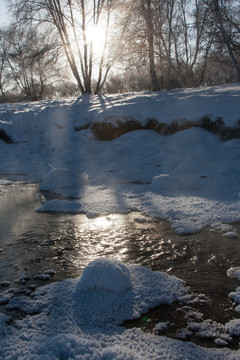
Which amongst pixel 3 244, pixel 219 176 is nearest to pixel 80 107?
pixel 219 176

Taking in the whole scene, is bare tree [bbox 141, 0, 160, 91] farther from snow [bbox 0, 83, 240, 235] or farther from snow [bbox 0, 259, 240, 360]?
snow [bbox 0, 259, 240, 360]

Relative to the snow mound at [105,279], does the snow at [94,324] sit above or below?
below

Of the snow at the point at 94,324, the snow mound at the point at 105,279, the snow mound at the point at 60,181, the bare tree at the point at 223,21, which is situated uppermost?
the bare tree at the point at 223,21

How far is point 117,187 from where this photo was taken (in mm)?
4703

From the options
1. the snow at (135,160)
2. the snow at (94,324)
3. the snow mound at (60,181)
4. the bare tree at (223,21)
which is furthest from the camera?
the bare tree at (223,21)

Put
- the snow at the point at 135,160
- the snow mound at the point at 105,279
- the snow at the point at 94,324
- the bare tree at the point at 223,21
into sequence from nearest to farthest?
the snow at the point at 94,324
the snow mound at the point at 105,279
the snow at the point at 135,160
the bare tree at the point at 223,21

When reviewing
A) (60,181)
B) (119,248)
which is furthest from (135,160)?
(119,248)

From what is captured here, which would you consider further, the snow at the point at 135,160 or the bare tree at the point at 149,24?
the bare tree at the point at 149,24

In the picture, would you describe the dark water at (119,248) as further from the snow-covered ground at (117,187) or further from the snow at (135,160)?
the snow at (135,160)

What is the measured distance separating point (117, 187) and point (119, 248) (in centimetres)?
200

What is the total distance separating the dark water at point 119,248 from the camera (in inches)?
89.2

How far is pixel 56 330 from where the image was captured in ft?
5.65

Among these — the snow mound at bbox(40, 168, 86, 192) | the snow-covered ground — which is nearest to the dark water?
the snow-covered ground

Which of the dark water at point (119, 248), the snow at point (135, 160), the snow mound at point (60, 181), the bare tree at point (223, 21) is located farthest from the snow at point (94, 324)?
the bare tree at point (223, 21)
